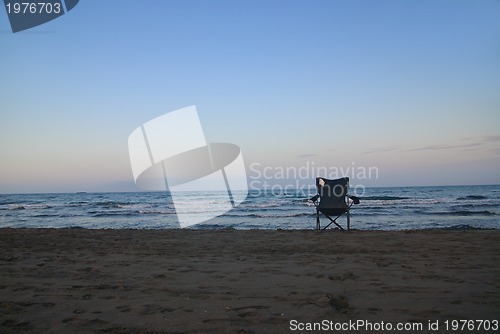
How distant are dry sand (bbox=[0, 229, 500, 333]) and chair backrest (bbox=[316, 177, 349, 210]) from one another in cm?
237

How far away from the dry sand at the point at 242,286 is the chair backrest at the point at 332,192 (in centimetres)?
237

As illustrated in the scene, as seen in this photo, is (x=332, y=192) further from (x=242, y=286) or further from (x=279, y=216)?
(x=279, y=216)

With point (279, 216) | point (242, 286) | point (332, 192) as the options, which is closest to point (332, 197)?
point (332, 192)

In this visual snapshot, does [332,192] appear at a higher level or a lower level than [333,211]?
higher

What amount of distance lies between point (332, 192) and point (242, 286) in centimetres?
568

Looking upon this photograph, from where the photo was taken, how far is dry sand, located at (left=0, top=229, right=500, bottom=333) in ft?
8.13

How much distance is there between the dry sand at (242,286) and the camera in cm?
248

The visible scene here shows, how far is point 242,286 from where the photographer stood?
11.0ft

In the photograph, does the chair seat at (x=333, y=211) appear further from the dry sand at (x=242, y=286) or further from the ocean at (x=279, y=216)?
the ocean at (x=279, y=216)

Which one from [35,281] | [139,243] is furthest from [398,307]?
[139,243]

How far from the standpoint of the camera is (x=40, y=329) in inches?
92.4

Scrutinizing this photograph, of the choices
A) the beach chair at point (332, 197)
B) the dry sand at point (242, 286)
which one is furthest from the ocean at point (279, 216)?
the dry sand at point (242, 286)

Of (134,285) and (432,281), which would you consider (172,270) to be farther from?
(432,281)

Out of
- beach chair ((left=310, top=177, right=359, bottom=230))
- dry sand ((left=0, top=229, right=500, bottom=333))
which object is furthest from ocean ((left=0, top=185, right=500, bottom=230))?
dry sand ((left=0, top=229, right=500, bottom=333))
